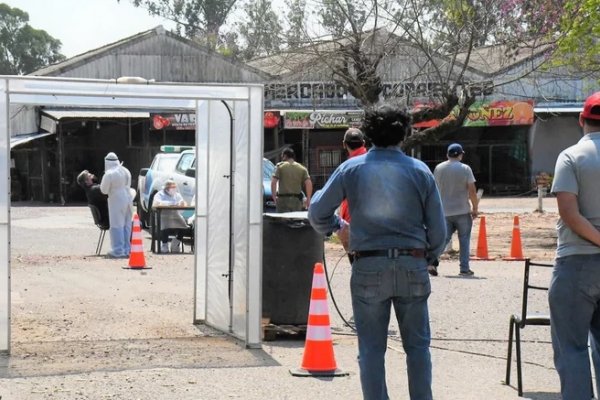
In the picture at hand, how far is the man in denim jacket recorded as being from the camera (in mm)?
5887

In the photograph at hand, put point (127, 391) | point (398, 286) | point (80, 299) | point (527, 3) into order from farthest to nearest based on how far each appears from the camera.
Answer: point (527, 3), point (80, 299), point (127, 391), point (398, 286)

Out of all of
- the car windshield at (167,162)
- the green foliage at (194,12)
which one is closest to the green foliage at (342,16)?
the car windshield at (167,162)

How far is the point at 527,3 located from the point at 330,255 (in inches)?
295

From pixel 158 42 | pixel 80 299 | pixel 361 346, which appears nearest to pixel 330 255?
pixel 80 299

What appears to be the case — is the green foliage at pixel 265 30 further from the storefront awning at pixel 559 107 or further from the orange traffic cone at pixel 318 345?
the storefront awning at pixel 559 107

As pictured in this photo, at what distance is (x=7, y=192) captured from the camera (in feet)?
29.0

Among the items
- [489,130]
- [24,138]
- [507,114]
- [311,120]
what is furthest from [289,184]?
[489,130]

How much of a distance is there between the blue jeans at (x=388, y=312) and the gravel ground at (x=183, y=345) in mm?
1625

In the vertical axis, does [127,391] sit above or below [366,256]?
below

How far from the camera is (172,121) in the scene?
1576 inches

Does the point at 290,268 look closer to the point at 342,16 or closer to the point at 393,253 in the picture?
the point at 393,253

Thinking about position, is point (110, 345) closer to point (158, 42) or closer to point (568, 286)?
point (568, 286)

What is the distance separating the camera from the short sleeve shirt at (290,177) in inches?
761

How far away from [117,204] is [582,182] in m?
12.9
